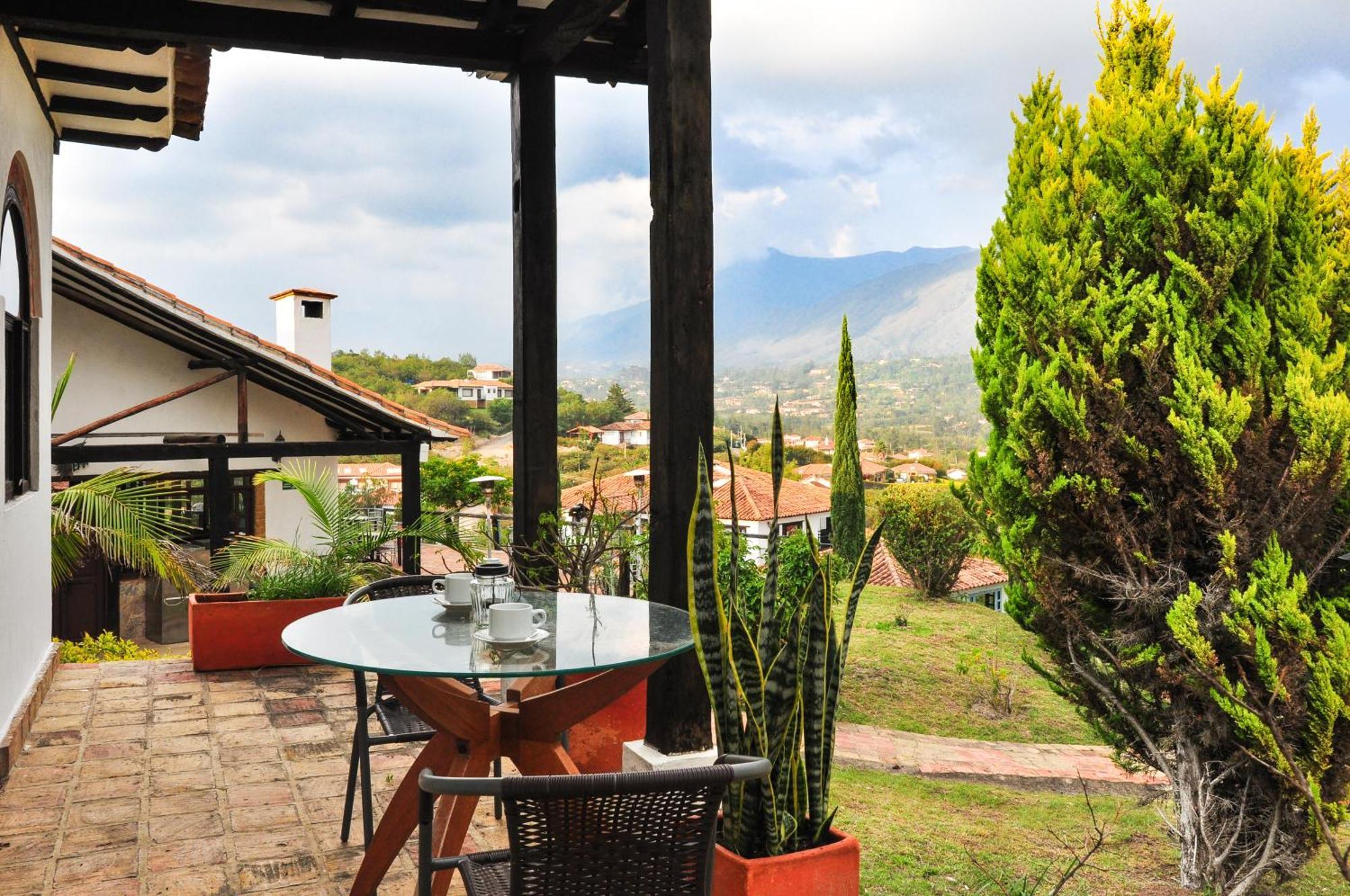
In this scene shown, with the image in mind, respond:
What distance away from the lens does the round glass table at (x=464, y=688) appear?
2.10 meters

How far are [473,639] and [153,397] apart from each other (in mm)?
11204

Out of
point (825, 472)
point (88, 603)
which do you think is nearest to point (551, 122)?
point (88, 603)

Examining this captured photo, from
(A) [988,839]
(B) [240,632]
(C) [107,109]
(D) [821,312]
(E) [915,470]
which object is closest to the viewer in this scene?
(A) [988,839]

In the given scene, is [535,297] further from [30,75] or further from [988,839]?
[988,839]

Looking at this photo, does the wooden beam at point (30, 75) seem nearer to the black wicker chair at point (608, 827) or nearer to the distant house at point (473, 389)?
the black wicker chair at point (608, 827)

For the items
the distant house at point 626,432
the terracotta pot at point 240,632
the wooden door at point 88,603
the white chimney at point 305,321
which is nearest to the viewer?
the terracotta pot at point 240,632

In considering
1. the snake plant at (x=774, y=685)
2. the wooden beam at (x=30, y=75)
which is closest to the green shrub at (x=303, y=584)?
the wooden beam at (x=30, y=75)

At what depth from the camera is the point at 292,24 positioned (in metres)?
3.81

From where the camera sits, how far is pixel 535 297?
4000 millimetres

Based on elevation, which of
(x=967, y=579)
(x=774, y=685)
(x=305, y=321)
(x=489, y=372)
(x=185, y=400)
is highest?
(x=489, y=372)

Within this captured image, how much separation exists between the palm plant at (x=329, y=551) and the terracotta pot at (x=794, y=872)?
10.8ft

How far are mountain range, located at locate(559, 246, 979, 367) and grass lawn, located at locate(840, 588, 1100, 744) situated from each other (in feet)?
175

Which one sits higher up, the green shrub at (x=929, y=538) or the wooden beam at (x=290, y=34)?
the wooden beam at (x=290, y=34)

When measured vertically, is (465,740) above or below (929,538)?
above
